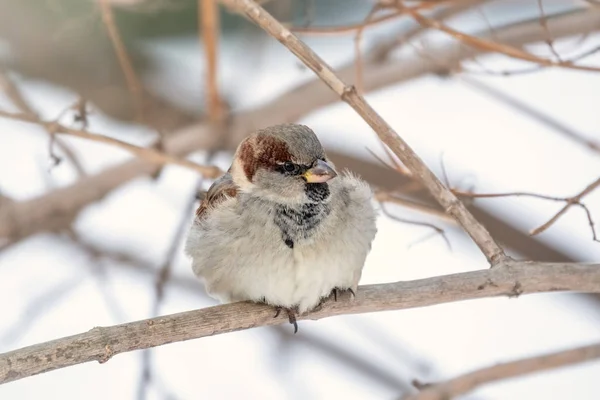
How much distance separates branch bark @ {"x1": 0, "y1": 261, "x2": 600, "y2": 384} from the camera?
66.9 inches

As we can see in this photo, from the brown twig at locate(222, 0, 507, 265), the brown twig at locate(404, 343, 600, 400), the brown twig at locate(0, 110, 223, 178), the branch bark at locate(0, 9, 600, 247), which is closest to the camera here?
the brown twig at locate(222, 0, 507, 265)

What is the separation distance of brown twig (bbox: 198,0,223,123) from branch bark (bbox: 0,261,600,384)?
106 cm

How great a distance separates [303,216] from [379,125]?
33 centimetres

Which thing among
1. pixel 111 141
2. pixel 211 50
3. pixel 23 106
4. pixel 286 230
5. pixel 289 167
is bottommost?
pixel 286 230

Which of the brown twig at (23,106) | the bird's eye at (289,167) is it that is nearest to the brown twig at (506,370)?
the bird's eye at (289,167)

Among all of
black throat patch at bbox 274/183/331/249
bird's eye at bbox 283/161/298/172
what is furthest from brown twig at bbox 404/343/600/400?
bird's eye at bbox 283/161/298/172

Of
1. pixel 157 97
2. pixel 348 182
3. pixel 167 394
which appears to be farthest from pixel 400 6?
pixel 157 97

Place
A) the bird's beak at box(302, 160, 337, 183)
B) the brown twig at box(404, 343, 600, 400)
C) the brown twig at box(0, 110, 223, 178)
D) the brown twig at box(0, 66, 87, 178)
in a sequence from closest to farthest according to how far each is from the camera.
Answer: the bird's beak at box(302, 160, 337, 183) < the brown twig at box(404, 343, 600, 400) < the brown twig at box(0, 110, 223, 178) < the brown twig at box(0, 66, 87, 178)

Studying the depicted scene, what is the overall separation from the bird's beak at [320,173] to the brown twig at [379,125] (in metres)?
0.19

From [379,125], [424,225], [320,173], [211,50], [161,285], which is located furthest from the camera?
[211,50]

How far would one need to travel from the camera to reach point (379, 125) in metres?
1.90

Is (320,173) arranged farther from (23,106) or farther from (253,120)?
(23,106)

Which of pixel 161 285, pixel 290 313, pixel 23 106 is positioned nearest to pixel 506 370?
pixel 290 313

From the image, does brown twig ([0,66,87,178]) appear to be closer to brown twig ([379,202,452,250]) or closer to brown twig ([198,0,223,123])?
brown twig ([198,0,223,123])
